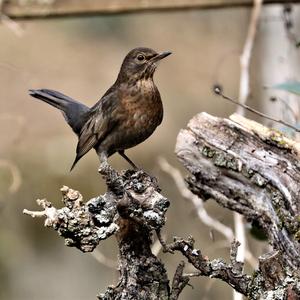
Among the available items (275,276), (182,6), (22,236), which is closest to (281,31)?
(182,6)

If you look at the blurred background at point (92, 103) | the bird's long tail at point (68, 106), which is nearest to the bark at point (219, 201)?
the blurred background at point (92, 103)

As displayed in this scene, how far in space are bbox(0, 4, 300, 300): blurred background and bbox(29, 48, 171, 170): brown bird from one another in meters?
0.56

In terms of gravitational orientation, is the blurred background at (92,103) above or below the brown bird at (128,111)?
above

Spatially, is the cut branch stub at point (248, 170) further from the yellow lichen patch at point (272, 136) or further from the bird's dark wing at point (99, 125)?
the bird's dark wing at point (99, 125)

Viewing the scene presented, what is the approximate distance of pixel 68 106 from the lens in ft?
18.7

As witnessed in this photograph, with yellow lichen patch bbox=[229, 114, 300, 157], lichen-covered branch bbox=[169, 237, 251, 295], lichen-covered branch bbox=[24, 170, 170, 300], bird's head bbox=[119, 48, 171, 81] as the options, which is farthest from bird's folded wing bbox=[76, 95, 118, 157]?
lichen-covered branch bbox=[169, 237, 251, 295]

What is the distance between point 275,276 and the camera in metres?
3.13

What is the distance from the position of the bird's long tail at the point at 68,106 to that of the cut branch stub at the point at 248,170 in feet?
5.83

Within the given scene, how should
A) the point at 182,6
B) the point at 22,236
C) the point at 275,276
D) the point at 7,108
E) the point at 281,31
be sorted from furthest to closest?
the point at 7,108 < the point at 22,236 < the point at 281,31 < the point at 182,6 < the point at 275,276

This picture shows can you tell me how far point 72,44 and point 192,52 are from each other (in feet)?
6.19

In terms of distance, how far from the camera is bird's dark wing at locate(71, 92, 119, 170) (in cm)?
505

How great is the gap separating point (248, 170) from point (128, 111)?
4.87ft

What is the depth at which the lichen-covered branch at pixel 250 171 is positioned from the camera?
3445 millimetres

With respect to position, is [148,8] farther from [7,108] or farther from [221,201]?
[7,108]
